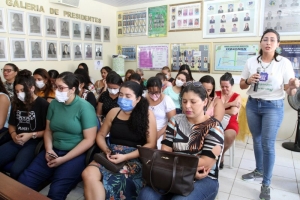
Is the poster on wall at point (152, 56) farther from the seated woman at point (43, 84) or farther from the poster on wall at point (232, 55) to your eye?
the seated woman at point (43, 84)

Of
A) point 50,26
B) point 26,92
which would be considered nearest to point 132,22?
point 50,26

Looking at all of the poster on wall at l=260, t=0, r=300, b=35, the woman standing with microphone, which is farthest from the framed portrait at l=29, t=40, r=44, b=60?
the poster on wall at l=260, t=0, r=300, b=35

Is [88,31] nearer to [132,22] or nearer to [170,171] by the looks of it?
[132,22]

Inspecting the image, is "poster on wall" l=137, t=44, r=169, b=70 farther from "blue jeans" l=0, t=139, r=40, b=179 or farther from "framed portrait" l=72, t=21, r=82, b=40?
"blue jeans" l=0, t=139, r=40, b=179

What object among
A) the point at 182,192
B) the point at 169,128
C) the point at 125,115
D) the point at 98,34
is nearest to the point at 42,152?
the point at 125,115

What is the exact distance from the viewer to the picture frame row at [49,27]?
11.3ft

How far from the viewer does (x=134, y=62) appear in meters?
5.25

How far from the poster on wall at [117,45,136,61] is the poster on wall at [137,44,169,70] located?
5.7 inches

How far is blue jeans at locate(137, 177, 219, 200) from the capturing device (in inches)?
53.4

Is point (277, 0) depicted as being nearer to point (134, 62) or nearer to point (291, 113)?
point (291, 113)

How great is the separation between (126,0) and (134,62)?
1326 mm

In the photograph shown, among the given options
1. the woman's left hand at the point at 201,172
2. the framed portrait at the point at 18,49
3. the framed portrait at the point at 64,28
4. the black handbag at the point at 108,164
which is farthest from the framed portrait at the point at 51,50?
the woman's left hand at the point at 201,172

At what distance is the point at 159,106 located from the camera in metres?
2.50

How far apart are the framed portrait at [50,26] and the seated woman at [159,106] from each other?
2.45 m
